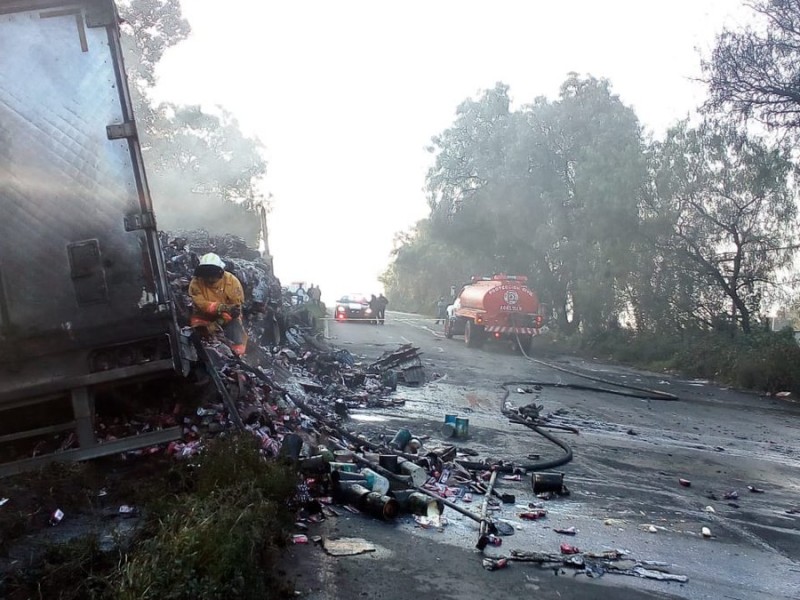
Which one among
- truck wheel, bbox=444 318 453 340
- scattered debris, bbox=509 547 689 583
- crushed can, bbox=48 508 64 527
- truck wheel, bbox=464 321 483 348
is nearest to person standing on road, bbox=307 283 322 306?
truck wheel, bbox=444 318 453 340

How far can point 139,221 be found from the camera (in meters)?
5.15

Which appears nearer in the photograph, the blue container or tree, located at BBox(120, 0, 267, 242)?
the blue container

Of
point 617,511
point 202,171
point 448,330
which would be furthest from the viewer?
point 202,171

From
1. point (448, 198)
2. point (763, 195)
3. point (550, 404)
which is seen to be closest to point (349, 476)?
point (550, 404)

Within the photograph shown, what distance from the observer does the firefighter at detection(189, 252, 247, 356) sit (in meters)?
7.88

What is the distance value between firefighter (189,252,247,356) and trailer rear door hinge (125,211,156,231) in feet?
8.70

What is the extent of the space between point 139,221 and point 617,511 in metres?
4.71

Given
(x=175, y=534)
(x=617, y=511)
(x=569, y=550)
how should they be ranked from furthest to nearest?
(x=617, y=511), (x=569, y=550), (x=175, y=534)

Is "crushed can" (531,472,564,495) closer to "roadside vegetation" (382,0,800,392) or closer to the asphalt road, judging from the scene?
the asphalt road

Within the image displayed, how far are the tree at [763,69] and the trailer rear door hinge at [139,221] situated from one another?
1507 cm

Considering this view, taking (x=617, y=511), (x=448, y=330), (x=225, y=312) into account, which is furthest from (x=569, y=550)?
(x=448, y=330)

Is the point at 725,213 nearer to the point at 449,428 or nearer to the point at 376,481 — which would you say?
the point at 449,428

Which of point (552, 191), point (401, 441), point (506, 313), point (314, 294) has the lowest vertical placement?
point (401, 441)

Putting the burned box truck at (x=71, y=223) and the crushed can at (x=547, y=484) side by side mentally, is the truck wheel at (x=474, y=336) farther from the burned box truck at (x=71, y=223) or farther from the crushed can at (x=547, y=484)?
the burned box truck at (x=71, y=223)
